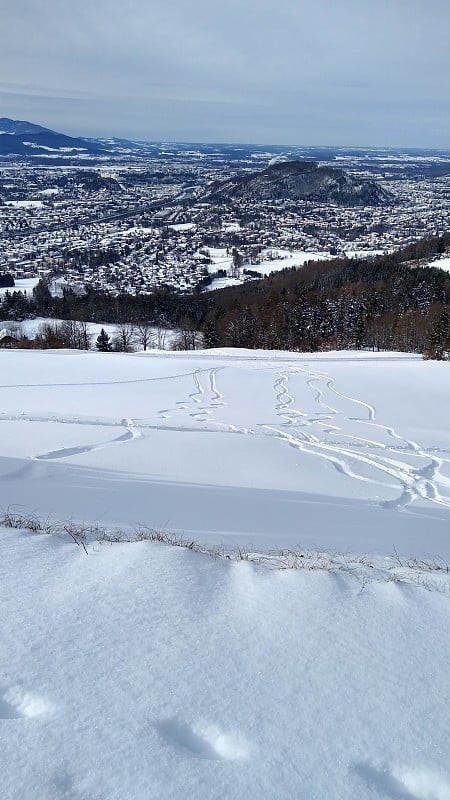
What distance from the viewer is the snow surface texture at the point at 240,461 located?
7.55 metres

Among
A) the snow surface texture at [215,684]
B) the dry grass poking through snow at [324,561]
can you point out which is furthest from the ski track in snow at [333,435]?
the snow surface texture at [215,684]

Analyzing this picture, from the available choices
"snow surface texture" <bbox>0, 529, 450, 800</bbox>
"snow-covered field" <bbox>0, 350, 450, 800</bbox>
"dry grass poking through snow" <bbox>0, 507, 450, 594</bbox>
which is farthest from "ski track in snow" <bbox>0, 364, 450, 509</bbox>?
"snow surface texture" <bbox>0, 529, 450, 800</bbox>

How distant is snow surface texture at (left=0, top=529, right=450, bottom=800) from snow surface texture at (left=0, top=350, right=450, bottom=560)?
2876 mm

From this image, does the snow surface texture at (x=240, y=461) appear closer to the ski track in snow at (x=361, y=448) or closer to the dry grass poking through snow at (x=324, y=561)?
the ski track in snow at (x=361, y=448)

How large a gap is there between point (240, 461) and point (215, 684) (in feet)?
27.1

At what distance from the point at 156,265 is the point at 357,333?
373 ft

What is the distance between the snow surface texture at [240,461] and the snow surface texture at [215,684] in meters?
2.88

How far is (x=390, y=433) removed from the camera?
1483 cm

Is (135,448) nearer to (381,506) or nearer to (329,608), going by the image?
(381,506)

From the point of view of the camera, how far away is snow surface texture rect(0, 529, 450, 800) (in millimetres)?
2320

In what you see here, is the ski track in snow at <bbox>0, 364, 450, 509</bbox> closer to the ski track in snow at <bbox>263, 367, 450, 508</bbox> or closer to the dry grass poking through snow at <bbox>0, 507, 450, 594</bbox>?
the ski track in snow at <bbox>263, 367, 450, 508</bbox>

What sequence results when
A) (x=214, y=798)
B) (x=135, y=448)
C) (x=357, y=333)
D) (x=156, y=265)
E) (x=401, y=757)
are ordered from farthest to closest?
(x=156, y=265) < (x=357, y=333) < (x=135, y=448) < (x=401, y=757) < (x=214, y=798)

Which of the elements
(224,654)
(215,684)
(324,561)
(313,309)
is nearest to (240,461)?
(324,561)

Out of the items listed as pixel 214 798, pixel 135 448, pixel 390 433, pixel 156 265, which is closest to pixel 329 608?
pixel 214 798
